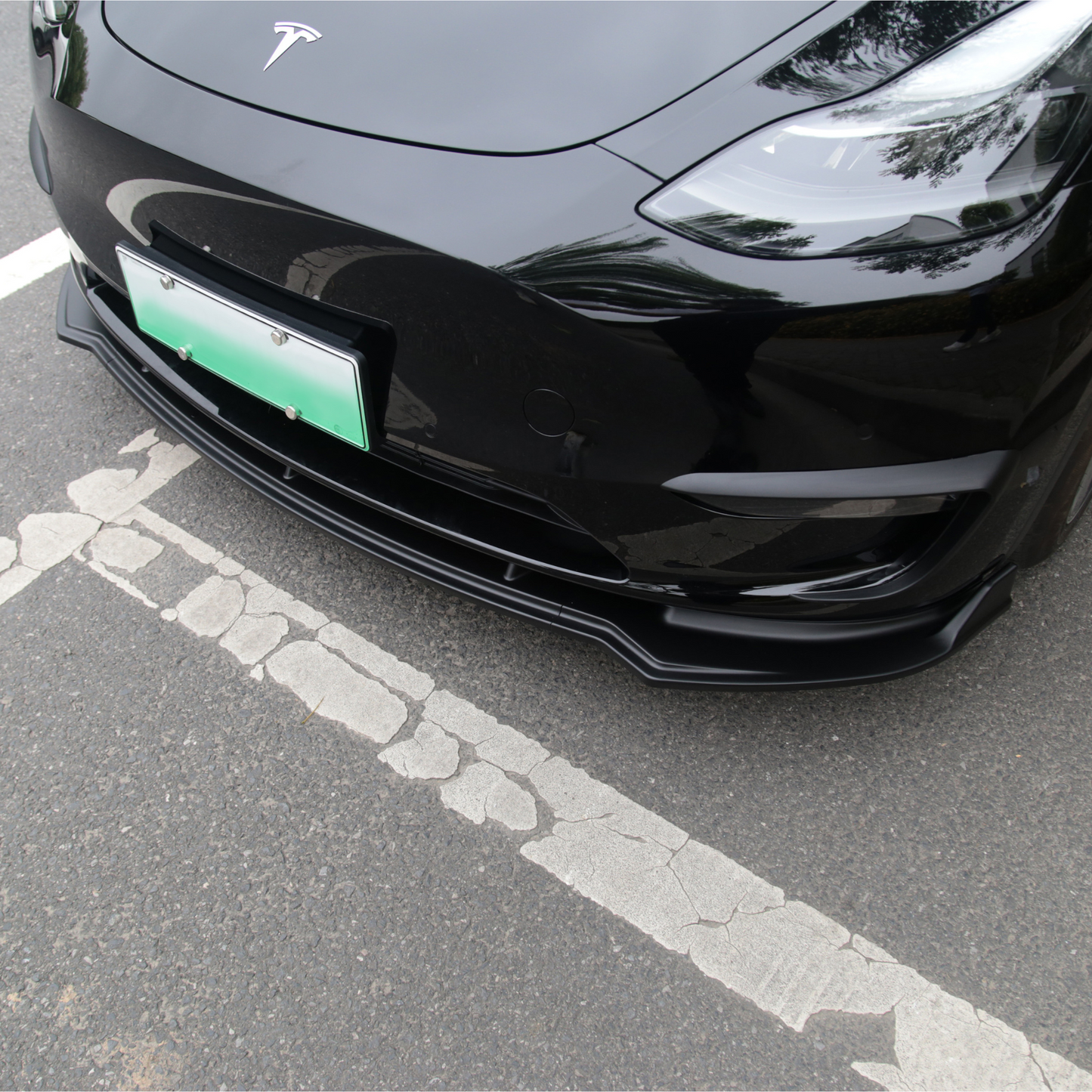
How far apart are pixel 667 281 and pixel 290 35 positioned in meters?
0.77

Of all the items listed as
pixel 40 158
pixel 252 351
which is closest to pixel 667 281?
pixel 252 351

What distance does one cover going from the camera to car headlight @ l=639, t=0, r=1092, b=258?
1.11 metres

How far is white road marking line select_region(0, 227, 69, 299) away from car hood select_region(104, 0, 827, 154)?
145 cm

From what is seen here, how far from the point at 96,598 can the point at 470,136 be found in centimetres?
122

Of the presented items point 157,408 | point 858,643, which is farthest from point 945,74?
point 157,408

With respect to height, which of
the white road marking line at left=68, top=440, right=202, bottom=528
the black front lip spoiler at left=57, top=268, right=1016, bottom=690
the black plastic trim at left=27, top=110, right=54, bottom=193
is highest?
the black plastic trim at left=27, top=110, right=54, bottom=193

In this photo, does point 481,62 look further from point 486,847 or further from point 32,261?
point 32,261

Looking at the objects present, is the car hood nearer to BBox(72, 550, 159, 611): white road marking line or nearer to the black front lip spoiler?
the black front lip spoiler

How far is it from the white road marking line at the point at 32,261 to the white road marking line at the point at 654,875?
1.41 metres

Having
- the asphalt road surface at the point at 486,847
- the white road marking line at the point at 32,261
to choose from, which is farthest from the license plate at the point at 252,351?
the white road marking line at the point at 32,261

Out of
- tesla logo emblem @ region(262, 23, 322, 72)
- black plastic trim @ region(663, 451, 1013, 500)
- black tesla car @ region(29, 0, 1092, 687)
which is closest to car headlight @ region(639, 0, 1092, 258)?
black tesla car @ region(29, 0, 1092, 687)

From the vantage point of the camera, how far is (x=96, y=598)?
1.83m

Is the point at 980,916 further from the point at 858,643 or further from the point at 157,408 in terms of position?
the point at 157,408

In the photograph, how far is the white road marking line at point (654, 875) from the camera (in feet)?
4.10
